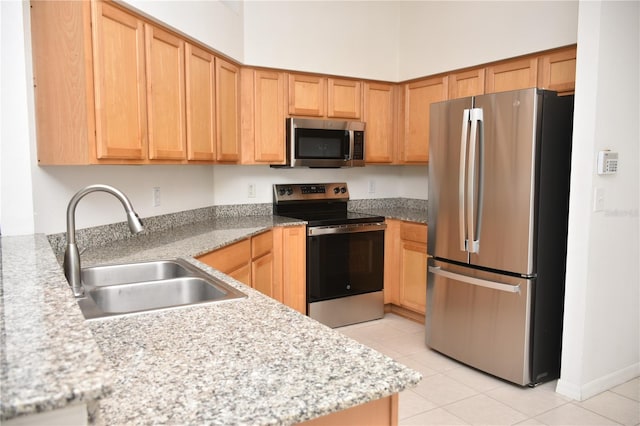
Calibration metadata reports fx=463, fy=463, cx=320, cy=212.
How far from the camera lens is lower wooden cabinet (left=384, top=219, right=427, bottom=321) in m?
3.87

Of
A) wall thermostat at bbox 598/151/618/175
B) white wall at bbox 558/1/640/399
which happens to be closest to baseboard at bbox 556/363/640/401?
white wall at bbox 558/1/640/399

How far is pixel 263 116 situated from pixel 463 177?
168 cm

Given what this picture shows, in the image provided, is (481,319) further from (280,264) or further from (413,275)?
(280,264)

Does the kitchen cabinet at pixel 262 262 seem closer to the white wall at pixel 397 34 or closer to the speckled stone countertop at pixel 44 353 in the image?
the white wall at pixel 397 34

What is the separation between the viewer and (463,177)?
2.91 meters

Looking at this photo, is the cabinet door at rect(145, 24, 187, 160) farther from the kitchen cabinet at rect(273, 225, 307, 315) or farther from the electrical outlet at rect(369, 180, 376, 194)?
the electrical outlet at rect(369, 180, 376, 194)

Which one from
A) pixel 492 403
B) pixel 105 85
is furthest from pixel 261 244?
pixel 492 403

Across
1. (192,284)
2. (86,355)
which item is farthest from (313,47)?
(86,355)

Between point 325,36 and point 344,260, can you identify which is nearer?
point 344,260

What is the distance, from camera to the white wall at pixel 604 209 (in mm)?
2512

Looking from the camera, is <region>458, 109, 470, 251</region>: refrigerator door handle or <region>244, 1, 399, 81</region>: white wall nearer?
<region>458, 109, 470, 251</region>: refrigerator door handle

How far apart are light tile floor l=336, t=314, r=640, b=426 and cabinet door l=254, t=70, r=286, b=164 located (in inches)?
75.1

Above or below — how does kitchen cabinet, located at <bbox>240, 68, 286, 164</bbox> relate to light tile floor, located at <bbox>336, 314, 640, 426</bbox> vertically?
above

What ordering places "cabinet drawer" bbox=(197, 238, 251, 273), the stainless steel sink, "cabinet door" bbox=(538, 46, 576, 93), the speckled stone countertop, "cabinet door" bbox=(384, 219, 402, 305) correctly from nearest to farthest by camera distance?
the speckled stone countertop, the stainless steel sink, "cabinet drawer" bbox=(197, 238, 251, 273), "cabinet door" bbox=(538, 46, 576, 93), "cabinet door" bbox=(384, 219, 402, 305)
